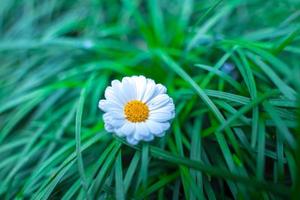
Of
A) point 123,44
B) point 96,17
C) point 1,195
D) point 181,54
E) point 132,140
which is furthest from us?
point 96,17

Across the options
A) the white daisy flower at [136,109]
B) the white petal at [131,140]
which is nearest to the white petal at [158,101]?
the white daisy flower at [136,109]

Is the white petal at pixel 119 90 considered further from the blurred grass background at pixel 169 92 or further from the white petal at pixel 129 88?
the blurred grass background at pixel 169 92

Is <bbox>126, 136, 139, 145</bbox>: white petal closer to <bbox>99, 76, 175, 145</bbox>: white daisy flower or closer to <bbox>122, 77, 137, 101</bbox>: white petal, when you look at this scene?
<bbox>99, 76, 175, 145</bbox>: white daisy flower

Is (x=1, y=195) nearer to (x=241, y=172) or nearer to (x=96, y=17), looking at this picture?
(x=241, y=172)

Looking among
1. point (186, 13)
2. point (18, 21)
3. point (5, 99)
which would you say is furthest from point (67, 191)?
point (18, 21)

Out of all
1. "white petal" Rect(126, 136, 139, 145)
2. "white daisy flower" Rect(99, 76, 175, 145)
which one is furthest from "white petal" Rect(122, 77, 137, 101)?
"white petal" Rect(126, 136, 139, 145)

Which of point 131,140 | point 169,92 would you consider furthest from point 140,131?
point 169,92
